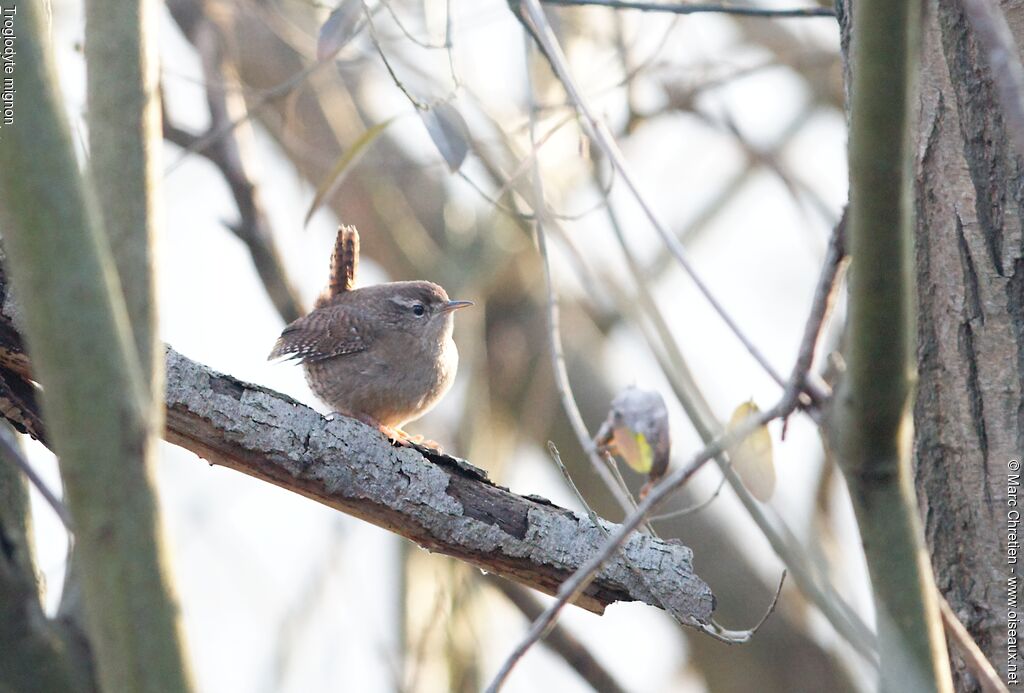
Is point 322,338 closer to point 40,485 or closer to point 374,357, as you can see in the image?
point 374,357

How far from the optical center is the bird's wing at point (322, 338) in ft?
14.1

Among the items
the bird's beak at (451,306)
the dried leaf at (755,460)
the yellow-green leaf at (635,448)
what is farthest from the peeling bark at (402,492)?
the bird's beak at (451,306)

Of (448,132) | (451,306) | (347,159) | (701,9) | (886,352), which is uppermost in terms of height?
(451,306)

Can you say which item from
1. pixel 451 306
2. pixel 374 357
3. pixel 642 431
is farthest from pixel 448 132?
pixel 451 306

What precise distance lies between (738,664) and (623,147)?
2.55m

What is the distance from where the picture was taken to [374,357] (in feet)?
14.1

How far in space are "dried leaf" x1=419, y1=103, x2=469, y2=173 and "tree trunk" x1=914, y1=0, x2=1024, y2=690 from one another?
1.24 m

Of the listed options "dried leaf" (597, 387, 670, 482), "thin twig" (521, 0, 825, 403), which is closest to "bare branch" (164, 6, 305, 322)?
"thin twig" (521, 0, 825, 403)

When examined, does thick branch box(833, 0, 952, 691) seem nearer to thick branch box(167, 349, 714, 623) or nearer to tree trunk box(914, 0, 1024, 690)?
tree trunk box(914, 0, 1024, 690)

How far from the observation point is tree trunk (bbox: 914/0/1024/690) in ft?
7.18

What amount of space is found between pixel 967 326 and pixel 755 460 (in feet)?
1.82

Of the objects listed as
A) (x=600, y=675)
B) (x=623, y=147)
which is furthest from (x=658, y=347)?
(x=623, y=147)

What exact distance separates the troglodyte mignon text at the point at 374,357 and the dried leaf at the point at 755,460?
2.20 meters

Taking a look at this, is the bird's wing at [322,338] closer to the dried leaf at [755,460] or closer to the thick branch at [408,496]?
the thick branch at [408,496]
